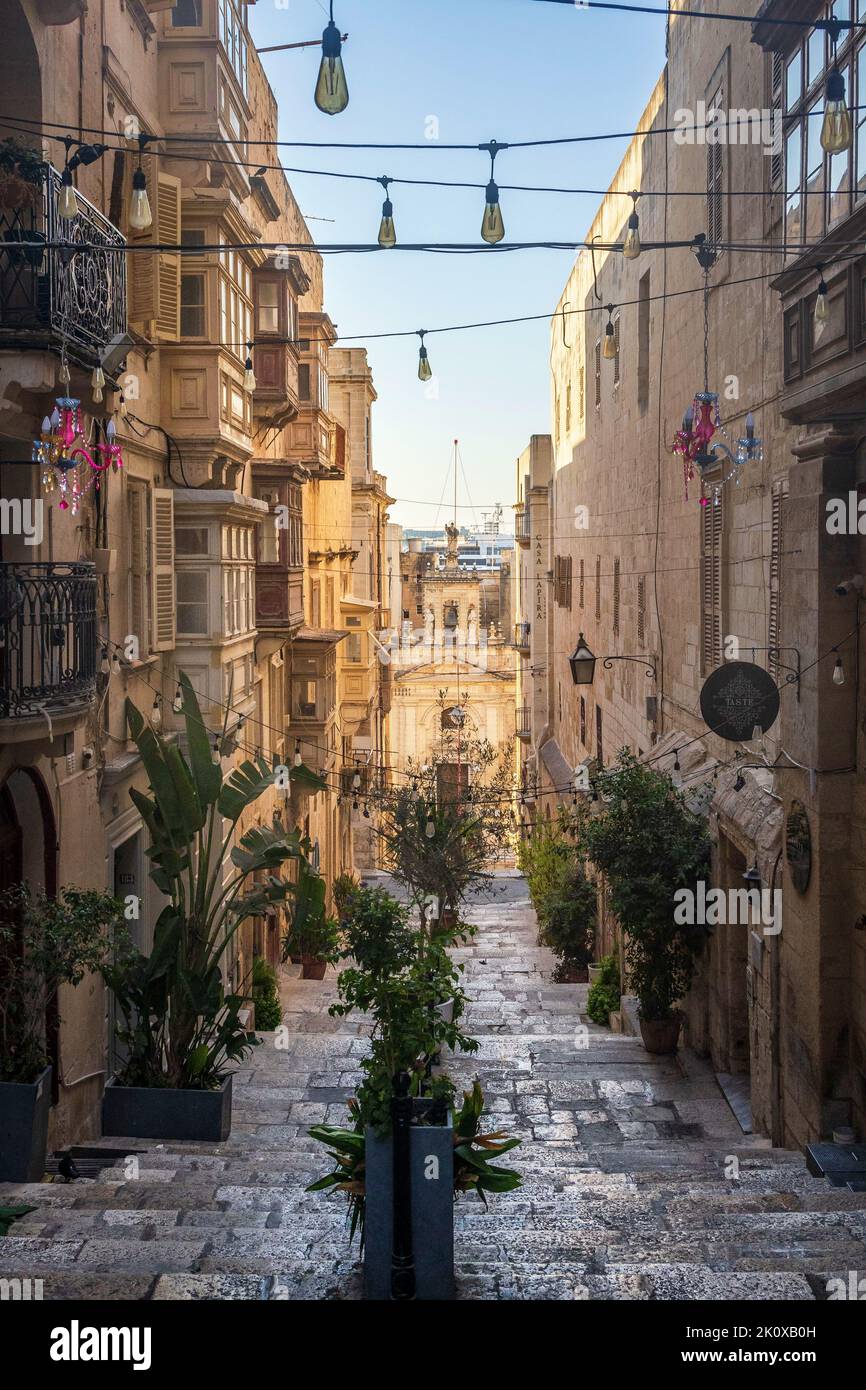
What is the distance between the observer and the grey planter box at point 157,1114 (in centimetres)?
1147

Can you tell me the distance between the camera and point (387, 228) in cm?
855

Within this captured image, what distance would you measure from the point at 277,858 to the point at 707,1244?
20.8ft

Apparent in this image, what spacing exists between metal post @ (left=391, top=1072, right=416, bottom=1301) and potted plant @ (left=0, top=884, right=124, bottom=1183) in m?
3.36

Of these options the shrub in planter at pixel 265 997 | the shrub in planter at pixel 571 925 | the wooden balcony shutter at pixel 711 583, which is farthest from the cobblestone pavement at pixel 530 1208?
the shrub in planter at pixel 571 925

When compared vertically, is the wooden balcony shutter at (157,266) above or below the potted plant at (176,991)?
above

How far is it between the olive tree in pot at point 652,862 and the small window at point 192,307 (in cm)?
732

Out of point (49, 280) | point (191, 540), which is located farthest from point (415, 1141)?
point (191, 540)

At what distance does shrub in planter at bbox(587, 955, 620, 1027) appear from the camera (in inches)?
717

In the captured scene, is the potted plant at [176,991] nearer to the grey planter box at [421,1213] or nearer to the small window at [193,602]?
the small window at [193,602]

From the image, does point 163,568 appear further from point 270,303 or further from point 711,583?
point 270,303

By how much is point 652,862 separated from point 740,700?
3.62m

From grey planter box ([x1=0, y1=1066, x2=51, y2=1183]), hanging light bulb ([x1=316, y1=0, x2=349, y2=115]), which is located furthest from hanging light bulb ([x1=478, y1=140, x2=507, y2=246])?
grey planter box ([x1=0, y1=1066, x2=51, y2=1183])

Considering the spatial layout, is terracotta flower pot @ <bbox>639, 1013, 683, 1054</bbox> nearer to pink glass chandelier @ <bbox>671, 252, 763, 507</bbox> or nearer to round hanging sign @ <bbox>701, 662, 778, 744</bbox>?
round hanging sign @ <bbox>701, 662, 778, 744</bbox>
